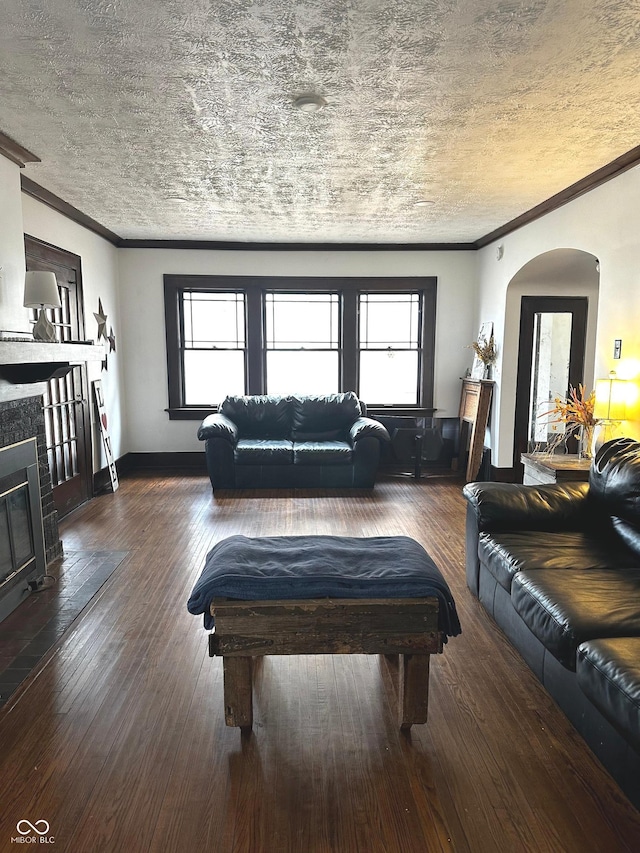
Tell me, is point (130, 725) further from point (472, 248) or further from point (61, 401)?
point (472, 248)

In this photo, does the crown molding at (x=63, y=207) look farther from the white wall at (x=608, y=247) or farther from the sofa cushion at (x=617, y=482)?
the sofa cushion at (x=617, y=482)

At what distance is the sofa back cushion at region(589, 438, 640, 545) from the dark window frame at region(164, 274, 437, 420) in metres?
3.94

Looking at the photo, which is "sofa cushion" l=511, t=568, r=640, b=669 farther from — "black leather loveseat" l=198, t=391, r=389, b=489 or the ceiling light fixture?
"black leather loveseat" l=198, t=391, r=389, b=489

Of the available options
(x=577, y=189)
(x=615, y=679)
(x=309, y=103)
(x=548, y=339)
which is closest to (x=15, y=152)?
(x=309, y=103)

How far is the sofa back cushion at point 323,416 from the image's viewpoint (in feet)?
21.6

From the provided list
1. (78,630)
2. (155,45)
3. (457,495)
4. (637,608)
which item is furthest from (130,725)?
(457,495)

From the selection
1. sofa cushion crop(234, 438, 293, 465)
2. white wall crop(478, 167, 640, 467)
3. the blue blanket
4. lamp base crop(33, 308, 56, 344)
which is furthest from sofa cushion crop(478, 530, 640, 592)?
sofa cushion crop(234, 438, 293, 465)

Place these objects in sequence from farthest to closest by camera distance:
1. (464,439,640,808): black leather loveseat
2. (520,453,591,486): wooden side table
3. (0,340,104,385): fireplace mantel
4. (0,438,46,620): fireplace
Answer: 1. (520,453,591,486): wooden side table
2. (0,438,46,620): fireplace
3. (0,340,104,385): fireplace mantel
4. (464,439,640,808): black leather loveseat

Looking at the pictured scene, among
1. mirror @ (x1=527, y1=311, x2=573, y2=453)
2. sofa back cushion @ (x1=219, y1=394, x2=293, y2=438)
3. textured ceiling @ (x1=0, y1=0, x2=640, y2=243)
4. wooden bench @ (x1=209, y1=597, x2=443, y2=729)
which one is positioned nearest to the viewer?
wooden bench @ (x1=209, y1=597, x2=443, y2=729)

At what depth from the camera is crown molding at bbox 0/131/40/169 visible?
11.0 ft

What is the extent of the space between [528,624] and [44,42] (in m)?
3.18

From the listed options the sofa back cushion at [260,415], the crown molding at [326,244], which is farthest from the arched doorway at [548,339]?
the sofa back cushion at [260,415]

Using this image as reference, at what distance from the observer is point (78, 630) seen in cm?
292

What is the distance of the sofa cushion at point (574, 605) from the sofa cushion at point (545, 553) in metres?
0.07
